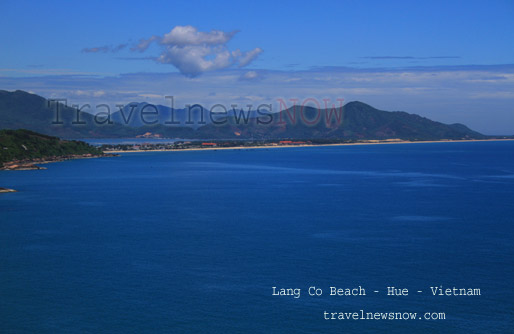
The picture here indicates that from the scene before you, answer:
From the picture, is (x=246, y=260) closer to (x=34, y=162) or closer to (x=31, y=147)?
(x=34, y=162)

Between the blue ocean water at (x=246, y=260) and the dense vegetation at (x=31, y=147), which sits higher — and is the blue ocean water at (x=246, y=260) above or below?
below

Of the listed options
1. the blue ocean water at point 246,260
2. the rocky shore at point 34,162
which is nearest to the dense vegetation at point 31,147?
the rocky shore at point 34,162

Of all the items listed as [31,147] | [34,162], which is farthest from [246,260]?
[31,147]

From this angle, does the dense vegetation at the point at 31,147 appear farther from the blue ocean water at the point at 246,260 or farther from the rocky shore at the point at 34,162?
the blue ocean water at the point at 246,260

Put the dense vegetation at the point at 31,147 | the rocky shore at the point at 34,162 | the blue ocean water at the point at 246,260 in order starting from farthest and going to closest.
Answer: the dense vegetation at the point at 31,147
the rocky shore at the point at 34,162
the blue ocean water at the point at 246,260

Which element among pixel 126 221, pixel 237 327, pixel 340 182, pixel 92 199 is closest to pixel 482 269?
pixel 237 327

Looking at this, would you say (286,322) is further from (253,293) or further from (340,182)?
(340,182)
